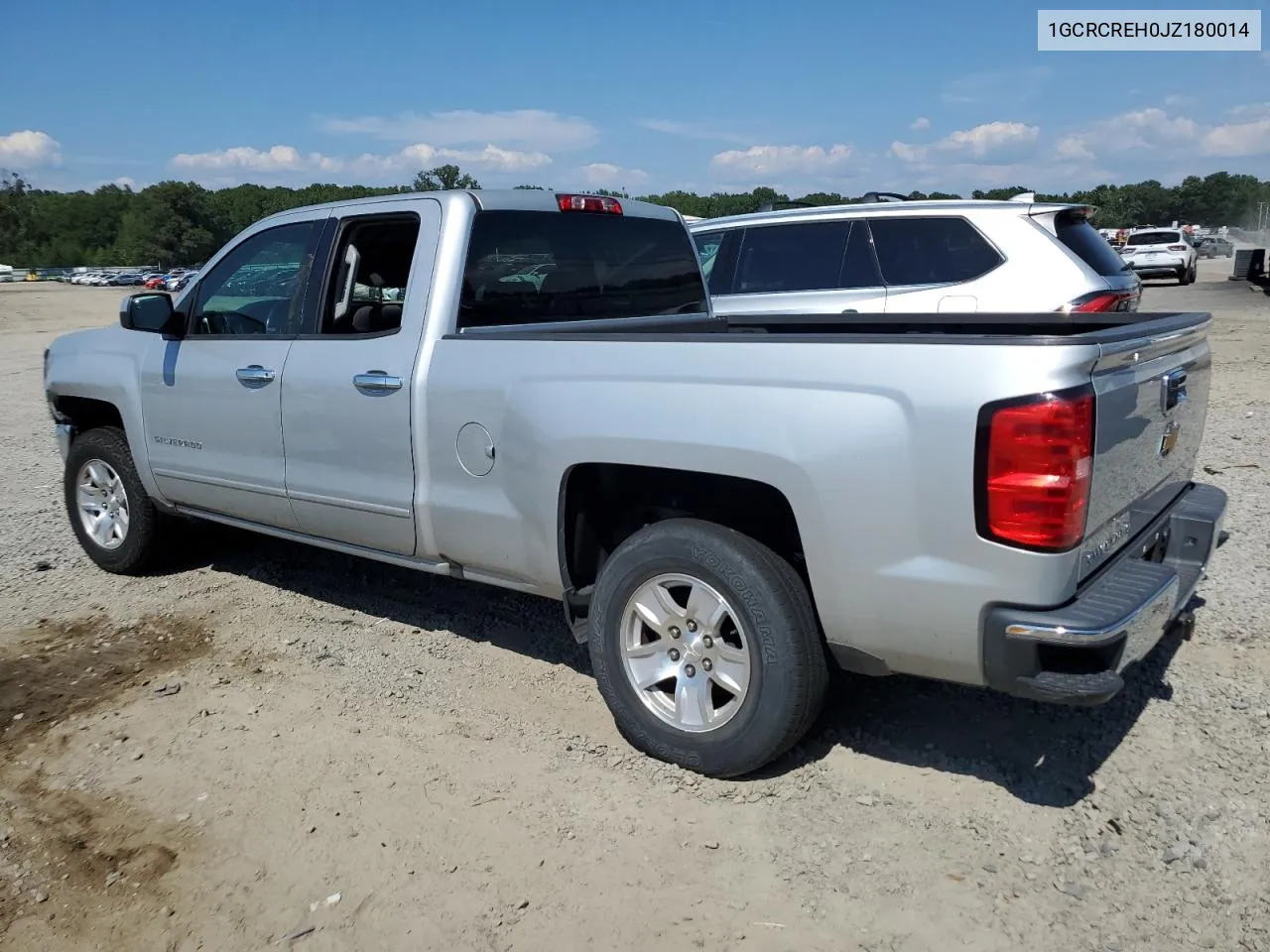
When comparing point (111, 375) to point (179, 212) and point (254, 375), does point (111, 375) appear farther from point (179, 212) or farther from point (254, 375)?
point (179, 212)

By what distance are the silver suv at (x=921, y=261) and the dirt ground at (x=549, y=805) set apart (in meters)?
2.68

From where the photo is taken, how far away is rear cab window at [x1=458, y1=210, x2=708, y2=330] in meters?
4.17

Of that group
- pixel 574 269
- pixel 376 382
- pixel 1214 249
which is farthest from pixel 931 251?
pixel 1214 249

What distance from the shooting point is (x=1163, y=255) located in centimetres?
2972

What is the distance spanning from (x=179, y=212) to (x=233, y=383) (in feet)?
433

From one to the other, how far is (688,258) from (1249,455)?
486cm

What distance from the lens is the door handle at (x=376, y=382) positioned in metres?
4.05

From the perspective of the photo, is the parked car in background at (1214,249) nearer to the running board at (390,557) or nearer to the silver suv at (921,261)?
the silver suv at (921,261)

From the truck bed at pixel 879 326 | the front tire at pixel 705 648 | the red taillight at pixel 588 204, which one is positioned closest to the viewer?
the front tire at pixel 705 648

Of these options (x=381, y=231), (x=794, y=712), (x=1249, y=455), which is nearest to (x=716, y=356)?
(x=794, y=712)

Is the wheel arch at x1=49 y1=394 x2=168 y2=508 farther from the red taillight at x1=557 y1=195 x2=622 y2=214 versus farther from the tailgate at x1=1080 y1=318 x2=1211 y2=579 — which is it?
the tailgate at x1=1080 y1=318 x2=1211 y2=579

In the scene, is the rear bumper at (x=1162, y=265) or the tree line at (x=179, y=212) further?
the tree line at (x=179, y=212)

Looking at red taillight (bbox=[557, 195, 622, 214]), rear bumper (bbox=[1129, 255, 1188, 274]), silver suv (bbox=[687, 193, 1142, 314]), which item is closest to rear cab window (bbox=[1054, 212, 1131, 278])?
silver suv (bbox=[687, 193, 1142, 314])

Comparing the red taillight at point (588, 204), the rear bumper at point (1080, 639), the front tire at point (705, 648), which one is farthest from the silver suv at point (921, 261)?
the front tire at point (705, 648)
